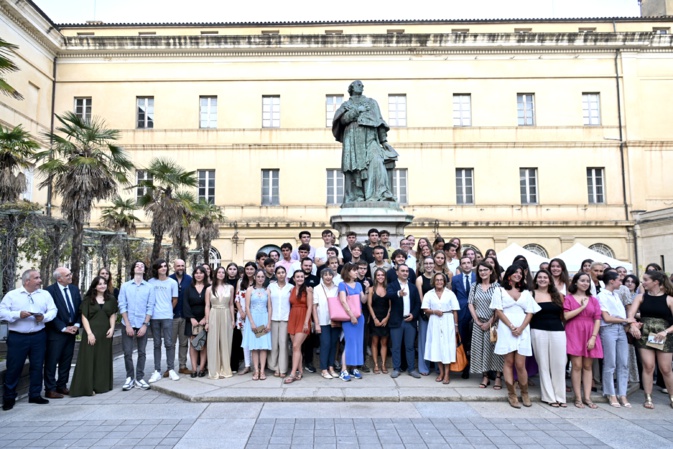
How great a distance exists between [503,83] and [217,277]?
25.7 m

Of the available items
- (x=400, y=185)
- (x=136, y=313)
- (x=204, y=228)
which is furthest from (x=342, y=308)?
(x=400, y=185)

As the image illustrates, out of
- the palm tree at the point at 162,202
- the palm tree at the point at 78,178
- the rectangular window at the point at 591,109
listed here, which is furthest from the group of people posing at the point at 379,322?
the rectangular window at the point at 591,109

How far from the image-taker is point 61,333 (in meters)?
7.68

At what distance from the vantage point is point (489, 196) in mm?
28938

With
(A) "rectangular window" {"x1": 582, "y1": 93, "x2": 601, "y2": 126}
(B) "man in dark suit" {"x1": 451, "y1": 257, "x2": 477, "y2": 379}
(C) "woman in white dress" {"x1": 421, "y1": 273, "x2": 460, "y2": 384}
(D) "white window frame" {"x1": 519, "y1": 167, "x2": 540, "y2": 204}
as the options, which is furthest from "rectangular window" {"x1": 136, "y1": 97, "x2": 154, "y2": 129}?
(C) "woman in white dress" {"x1": 421, "y1": 273, "x2": 460, "y2": 384}

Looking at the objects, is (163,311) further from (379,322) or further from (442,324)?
(442,324)

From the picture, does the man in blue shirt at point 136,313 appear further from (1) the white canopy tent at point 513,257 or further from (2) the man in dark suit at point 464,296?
(1) the white canopy tent at point 513,257

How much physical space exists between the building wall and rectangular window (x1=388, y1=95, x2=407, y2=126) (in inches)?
13.8

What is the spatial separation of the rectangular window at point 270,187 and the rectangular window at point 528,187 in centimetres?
1360

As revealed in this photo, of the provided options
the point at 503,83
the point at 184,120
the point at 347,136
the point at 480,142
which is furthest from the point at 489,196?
the point at 347,136

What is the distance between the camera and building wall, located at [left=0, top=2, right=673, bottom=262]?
28.9 meters

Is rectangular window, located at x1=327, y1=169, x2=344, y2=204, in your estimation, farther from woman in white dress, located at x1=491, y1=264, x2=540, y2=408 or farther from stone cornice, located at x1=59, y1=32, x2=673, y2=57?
woman in white dress, located at x1=491, y1=264, x2=540, y2=408

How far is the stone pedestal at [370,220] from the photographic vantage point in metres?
10.5

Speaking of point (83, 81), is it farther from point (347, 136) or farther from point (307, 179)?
point (347, 136)
